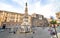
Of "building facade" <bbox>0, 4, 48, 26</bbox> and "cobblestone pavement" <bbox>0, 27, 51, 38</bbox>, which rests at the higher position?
"building facade" <bbox>0, 4, 48, 26</bbox>

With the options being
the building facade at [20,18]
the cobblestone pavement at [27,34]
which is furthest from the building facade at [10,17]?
the cobblestone pavement at [27,34]

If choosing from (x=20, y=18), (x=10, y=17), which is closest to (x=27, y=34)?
(x=20, y=18)

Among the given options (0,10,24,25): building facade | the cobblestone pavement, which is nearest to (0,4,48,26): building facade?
(0,10,24,25): building facade

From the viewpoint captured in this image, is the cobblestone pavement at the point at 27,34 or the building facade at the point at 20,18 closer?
the building facade at the point at 20,18

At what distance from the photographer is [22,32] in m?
3.35

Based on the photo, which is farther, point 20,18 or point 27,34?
point 27,34

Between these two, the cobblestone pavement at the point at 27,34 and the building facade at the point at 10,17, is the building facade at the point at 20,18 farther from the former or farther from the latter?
the cobblestone pavement at the point at 27,34

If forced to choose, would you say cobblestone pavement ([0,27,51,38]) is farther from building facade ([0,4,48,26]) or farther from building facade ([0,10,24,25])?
building facade ([0,10,24,25])

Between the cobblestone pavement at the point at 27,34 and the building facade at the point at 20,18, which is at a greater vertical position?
the building facade at the point at 20,18

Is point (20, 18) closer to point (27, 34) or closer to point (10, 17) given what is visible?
point (10, 17)

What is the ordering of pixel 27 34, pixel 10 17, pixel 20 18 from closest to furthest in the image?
pixel 10 17
pixel 20 18
pixel 27 34

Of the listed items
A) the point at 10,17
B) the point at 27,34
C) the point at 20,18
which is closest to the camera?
the point at 10,17

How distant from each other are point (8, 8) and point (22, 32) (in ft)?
2.65

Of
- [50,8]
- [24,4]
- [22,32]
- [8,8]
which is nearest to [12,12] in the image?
[8,8]
